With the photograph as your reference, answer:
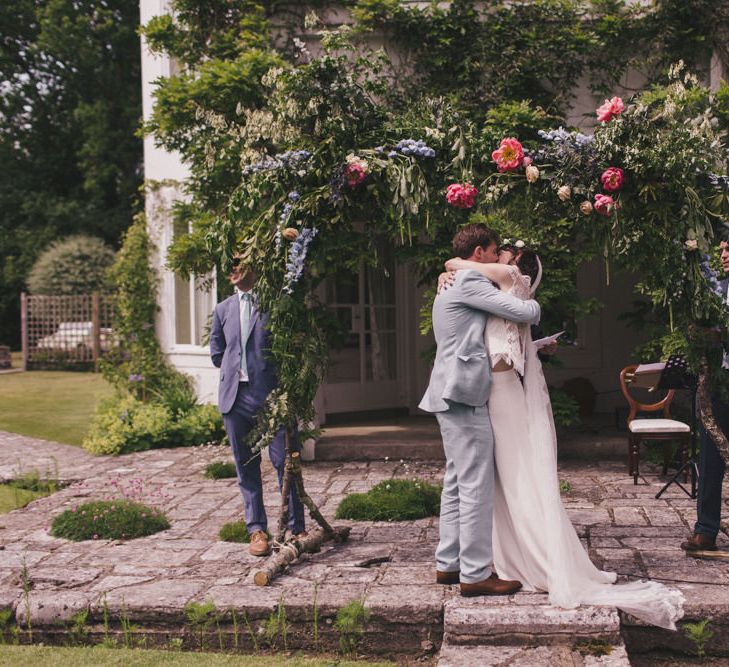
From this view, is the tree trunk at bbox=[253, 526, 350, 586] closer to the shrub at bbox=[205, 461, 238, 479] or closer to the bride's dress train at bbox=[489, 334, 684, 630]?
the bride's dress train at bbox=[489, 334, 684, 630]

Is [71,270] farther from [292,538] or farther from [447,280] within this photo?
[447,280]

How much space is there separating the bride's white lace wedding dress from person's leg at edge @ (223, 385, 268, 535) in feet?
5.70

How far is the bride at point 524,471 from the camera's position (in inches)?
187

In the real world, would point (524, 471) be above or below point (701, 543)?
above

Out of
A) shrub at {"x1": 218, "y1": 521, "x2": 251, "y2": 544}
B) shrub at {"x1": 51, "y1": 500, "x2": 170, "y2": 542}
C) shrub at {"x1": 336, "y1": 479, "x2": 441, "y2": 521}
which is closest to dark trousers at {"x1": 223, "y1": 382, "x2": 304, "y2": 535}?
shrub at {"x1": 218, "y1": 521, "x2": 251, "y2": 544}

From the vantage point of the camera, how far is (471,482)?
15.7 ft

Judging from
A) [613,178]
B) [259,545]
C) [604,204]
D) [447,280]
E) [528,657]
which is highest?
[613,178]

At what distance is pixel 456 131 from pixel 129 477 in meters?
5.37

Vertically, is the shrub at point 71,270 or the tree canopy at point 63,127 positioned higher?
the tree canopy at point 63,127

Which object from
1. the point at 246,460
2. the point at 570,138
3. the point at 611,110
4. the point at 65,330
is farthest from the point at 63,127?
the point at 611,110

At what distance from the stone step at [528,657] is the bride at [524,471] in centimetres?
49

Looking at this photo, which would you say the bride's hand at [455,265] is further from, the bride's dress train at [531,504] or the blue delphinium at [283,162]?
the blue delphinium at [283,162]

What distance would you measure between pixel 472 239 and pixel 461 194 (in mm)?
398

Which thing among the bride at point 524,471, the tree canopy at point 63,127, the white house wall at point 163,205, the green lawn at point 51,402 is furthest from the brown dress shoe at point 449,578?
the tree canopy at point 63,127
